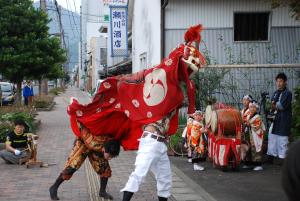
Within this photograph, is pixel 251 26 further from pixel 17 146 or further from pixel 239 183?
pixel 17 146

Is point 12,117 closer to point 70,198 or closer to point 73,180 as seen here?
point 73,180

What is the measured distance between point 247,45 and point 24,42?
7.72 metres

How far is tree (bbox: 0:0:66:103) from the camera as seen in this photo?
56.4 feet

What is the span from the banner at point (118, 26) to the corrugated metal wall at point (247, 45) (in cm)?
980

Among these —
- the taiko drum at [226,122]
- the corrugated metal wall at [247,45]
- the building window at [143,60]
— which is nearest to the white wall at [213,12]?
the corrugated metal wall at [247,45]

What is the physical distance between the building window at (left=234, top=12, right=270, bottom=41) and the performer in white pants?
28.6 ft

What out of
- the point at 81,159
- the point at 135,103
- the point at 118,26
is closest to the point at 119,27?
the point at 118,26

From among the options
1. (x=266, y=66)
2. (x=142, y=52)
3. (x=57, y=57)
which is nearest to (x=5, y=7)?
(x=57, y=57)

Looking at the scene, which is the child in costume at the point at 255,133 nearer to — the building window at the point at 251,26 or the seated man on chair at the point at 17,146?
the seated man on chair at the point at 17,146

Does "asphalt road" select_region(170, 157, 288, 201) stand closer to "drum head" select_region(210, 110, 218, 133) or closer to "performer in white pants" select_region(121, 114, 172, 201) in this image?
"drum head" select_region(210, 110, 218, 133)

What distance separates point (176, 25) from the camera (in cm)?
1397

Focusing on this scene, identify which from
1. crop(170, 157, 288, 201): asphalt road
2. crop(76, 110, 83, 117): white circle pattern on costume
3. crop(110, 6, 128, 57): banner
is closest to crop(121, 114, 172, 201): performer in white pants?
crop(76, 110, 83, 117): white circle pattern on costume

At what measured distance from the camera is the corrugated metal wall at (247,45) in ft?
45.1

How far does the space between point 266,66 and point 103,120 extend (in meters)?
4.84
